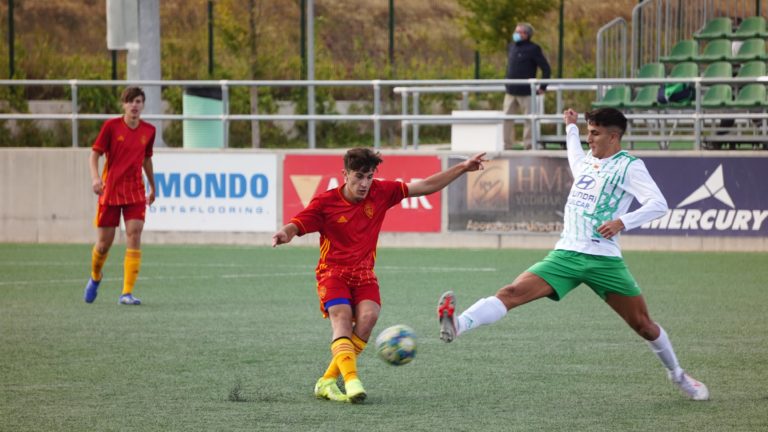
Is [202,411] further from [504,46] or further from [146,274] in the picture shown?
[504,46]

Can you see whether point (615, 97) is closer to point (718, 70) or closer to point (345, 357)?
point (718, 70)

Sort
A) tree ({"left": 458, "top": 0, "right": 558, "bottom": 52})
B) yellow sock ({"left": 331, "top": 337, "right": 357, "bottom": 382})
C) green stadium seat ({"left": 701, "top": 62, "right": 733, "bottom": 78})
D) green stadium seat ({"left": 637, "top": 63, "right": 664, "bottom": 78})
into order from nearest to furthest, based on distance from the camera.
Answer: yellow sock ({"left": 331, "top": 337, "right": 357, "bottom": 382}) → green stadium seat ({"left": 701, "top": 62, "right": 733, "bottom": 78}) → green stadium seat ({"left": 637, "top": 63, "right": 664, "bottom": 78}) → tree ({"left": 458, "top": 0, "right": 558, "bottom": 52})

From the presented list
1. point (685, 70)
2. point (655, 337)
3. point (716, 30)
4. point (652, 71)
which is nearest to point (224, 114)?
point (652, 71)

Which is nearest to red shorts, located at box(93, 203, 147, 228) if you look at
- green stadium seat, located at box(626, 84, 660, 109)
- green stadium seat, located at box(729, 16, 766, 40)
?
green stadium seat, located at box(626, 84, 660, 109)

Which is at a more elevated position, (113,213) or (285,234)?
(285,234)

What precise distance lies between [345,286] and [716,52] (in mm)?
14445

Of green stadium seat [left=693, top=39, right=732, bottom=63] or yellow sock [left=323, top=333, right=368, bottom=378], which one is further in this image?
green stadium seat [left=693, top=39, right=732, bottom=63]

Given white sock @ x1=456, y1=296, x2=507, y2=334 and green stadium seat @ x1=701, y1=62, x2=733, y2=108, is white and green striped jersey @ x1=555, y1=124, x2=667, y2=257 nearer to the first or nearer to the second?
white sock @ x1=456, y1=296, x2=507, y2=334

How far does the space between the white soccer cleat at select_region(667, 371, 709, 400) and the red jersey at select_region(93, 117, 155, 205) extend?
246 inches

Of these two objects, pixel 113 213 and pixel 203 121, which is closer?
pixel 113 213

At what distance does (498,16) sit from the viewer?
31.9 metres

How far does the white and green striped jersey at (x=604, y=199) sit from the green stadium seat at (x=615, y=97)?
1151cm

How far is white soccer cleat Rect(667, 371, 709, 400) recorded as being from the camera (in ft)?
23.5

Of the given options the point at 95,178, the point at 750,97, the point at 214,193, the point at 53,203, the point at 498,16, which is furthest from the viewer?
the point at 498,16
